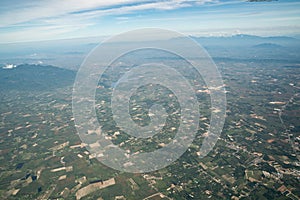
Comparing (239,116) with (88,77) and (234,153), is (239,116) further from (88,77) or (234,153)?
(88,77)

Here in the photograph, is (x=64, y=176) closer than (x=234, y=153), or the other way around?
(x=64, y=176)

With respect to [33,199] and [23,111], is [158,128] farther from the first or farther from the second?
[23,111]

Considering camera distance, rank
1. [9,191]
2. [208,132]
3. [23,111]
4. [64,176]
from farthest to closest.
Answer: [23,111] < [208,132] < [64,176] < [9,191]

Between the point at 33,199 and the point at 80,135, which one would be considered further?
the point at 80,135

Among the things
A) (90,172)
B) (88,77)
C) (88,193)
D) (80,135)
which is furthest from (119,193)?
(88,77)

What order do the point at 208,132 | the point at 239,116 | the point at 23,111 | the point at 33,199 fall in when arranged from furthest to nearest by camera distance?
the point at 23,111 < the point at 239,116 < the point at 208,132 < the point at 33,199

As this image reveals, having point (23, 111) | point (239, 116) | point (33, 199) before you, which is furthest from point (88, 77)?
point (33, 199)

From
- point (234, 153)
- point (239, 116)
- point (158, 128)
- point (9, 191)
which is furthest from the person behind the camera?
point (239, 116)

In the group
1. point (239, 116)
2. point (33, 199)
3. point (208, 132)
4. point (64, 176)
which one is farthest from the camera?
point (239, 116)

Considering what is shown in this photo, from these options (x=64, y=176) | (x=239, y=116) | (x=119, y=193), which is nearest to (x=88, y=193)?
(x=119, y=193)
